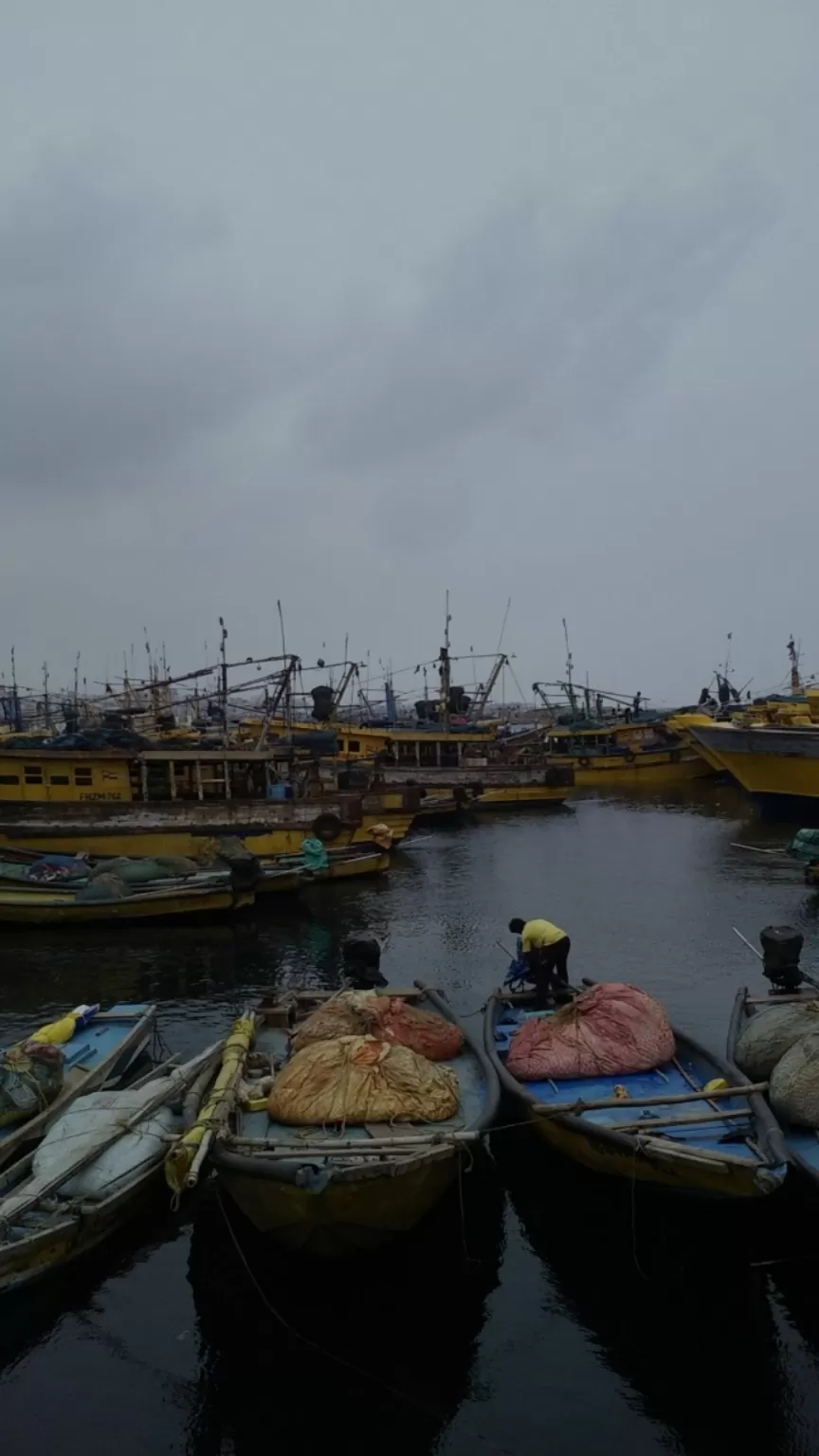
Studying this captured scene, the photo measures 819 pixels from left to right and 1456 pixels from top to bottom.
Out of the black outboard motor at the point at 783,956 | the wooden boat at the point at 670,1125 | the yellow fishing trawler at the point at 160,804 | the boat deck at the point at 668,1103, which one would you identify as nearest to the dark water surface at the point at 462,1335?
the wooden boat at the point at 670,1125

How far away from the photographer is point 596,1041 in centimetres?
1016

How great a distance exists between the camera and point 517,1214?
9.48m

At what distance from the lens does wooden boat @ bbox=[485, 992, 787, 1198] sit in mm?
7551

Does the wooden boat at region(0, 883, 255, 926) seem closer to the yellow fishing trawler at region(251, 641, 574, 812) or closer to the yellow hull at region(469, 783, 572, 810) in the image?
the yellow fishing trawler at region(251, 641, 574, 812)

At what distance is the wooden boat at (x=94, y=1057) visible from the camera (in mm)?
9797

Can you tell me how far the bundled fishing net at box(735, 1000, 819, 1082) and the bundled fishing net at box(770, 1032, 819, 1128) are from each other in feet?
2.48

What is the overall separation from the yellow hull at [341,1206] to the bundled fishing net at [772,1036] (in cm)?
402

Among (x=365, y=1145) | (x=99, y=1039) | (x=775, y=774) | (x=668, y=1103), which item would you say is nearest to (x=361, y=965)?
(x=99, y=1039)

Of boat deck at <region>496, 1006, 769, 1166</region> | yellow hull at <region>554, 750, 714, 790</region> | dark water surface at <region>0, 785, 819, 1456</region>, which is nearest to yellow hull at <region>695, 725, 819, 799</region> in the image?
yellow hull at <region>554, 750, 714, 790</region>

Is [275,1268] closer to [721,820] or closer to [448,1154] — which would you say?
[448,1154]

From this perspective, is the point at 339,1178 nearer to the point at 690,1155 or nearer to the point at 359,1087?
the point at 359,1087

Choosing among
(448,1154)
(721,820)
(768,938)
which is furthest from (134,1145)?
(721,820)

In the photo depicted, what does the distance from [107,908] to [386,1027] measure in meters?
12.7

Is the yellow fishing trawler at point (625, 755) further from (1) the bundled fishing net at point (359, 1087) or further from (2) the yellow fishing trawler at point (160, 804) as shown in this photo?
(1) the bundled fishing net at point (359, 1087)
